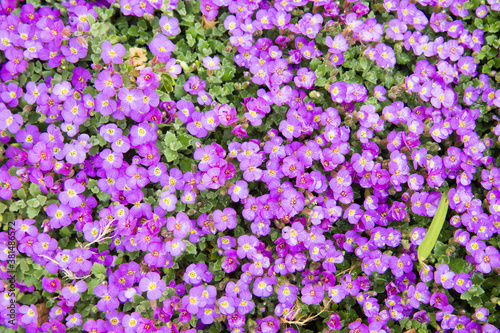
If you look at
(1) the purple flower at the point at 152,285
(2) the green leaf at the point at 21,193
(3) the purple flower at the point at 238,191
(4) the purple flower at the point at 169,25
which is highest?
(4) the purple flower at the point at 169,25

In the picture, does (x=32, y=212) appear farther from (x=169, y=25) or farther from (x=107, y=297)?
(x=169, y=25)

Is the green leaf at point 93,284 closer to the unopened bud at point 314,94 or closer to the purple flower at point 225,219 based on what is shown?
the purple flower at point 225,219

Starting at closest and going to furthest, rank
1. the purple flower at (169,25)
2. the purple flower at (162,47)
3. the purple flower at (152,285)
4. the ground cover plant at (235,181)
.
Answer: the purple flower at (152,285), the ground cover plant at (235,181), the purple flower at (162,47), the purple flower at (169,25)

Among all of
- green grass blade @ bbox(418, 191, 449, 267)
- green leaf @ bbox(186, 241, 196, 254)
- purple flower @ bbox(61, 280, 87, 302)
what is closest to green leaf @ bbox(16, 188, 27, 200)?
purple flower @ bbox(61, 280, 87, 302)

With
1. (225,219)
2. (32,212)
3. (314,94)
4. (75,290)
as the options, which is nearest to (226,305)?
(225,219)

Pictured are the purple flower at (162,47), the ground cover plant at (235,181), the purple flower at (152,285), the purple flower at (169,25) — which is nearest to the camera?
the purple flower at (152,285)

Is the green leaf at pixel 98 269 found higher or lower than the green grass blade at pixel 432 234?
lower

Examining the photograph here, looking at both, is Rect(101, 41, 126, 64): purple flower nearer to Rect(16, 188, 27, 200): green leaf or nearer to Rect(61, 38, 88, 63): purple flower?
Rect(61, 38, 88, 63): purple flower

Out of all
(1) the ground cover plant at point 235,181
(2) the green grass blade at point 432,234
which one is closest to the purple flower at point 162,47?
(1) the ground cover plant at point 235,181

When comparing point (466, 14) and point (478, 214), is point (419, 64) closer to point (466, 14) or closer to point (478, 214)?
point (466, 14)
